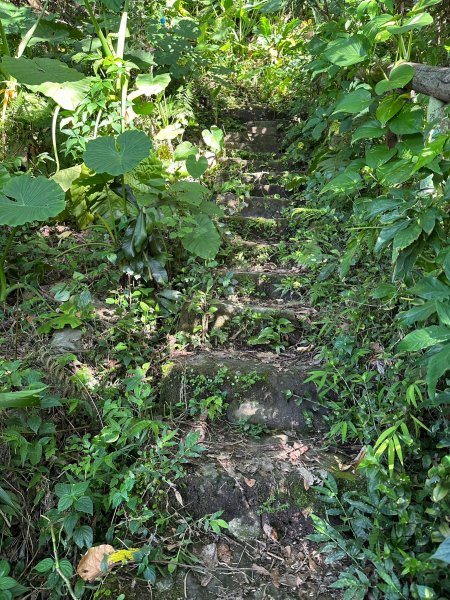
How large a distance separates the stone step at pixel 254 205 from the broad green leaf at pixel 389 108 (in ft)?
6.27

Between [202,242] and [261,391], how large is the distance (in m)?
1.10

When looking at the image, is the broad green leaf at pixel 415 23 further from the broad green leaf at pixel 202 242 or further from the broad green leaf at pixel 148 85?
the broad green leaf at pixel 148 85

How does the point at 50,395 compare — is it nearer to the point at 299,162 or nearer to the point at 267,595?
the point at 267,595

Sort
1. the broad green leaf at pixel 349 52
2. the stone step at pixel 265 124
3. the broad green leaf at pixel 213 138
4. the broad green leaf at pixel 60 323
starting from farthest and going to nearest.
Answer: the stone step at pixel 265 124, the broad green leaf at pixel 213 138, the broad green leaf at pixel 60 323, the broad green leaf at pixel 349 52

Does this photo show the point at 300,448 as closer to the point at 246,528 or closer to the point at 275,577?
the point at 246,528

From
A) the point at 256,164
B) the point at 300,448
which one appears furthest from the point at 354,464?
the point at 256,164

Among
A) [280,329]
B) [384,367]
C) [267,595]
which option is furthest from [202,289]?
[267,595]

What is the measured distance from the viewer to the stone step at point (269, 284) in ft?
Answer: 10.1

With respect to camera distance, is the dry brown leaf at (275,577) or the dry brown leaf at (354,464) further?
the dry brown leaf at (354,464)

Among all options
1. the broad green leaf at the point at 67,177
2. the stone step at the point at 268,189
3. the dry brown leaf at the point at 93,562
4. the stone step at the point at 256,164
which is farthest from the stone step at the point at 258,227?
the dry brown leaf at the point at 93,562

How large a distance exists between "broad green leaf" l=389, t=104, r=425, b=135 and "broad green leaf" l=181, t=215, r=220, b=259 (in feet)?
4.28

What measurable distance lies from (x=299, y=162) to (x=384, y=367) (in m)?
2.91

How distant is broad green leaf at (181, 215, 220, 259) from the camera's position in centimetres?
301

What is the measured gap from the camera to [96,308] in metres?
2.84
